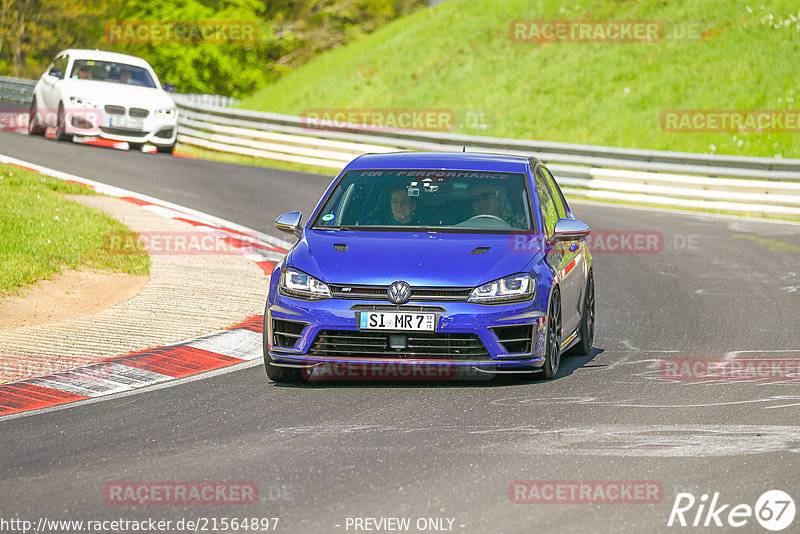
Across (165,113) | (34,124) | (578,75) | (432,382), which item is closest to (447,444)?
(432,382)

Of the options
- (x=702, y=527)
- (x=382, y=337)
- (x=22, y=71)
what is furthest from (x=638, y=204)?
(x=22, y=71)

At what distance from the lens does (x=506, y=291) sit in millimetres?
8227

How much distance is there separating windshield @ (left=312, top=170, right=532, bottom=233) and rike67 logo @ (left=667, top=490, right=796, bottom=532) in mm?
3623

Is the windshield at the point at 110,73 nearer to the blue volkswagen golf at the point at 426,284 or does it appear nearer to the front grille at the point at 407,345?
the blue volkswagen golf at the point at 426,284

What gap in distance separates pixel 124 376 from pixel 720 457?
4.32 meters

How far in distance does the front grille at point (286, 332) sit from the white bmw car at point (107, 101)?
16.5m

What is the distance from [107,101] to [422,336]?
56.2 feet

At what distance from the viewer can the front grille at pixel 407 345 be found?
8.10 m

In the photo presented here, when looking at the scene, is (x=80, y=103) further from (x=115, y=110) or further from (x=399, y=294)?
(x=399, y=294)

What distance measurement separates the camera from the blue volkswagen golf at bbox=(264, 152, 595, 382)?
8086 millimetres
